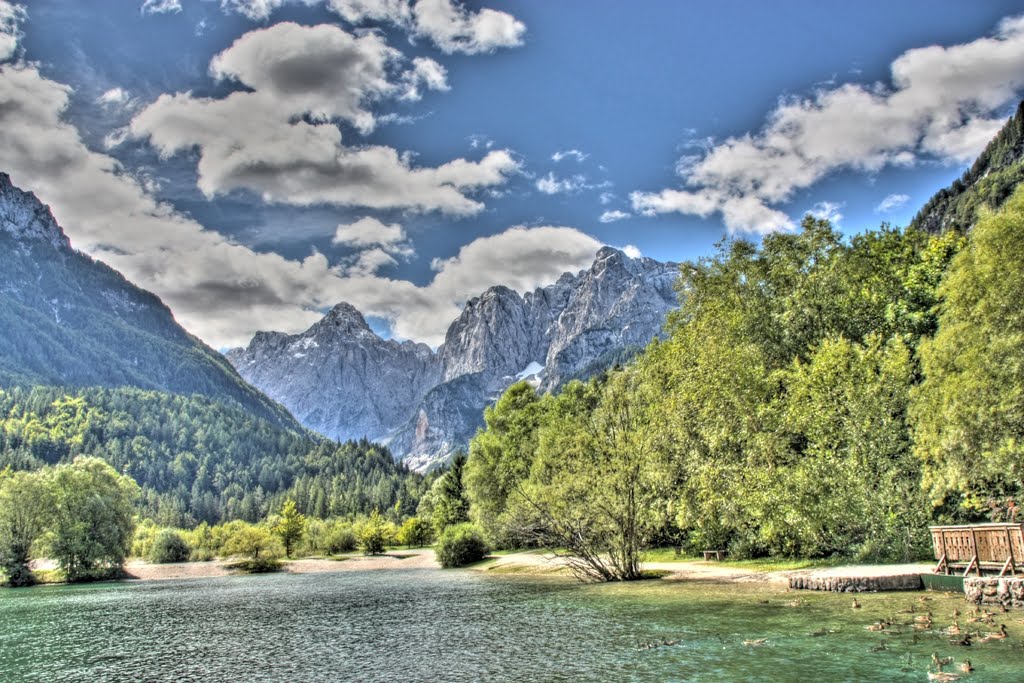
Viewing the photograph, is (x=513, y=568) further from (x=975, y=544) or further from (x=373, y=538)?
(x=373, y=538)

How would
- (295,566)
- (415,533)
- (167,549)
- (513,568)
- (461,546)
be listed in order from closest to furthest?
(513,568)
(461,546)
(295,566)
(167,549)
(415,533)

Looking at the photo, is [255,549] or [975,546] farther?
[255,549]

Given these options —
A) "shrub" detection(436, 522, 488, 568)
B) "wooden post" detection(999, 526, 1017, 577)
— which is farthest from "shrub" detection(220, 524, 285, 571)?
"wooden post" detection(999, 526, 1017, 577)

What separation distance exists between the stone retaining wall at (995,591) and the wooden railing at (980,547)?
4.24ft

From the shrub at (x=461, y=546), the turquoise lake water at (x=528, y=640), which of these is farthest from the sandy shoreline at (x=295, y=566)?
the turquoise lake water at (x=528, y=640)

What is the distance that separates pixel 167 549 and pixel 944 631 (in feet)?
407

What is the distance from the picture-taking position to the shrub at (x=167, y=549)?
114 meters

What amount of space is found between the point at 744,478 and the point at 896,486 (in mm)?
8516

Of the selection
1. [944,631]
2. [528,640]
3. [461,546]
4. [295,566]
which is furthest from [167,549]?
[944,631]

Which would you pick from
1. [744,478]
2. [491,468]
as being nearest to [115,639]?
[744,478]

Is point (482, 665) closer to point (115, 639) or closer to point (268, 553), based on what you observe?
point (115, 639)

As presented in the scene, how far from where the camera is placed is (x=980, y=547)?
26250 millimetres

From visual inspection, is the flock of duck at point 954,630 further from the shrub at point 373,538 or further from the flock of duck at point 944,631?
the shrub at point 373,538

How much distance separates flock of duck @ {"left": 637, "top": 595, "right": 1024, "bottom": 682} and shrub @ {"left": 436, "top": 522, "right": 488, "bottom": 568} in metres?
62.7
